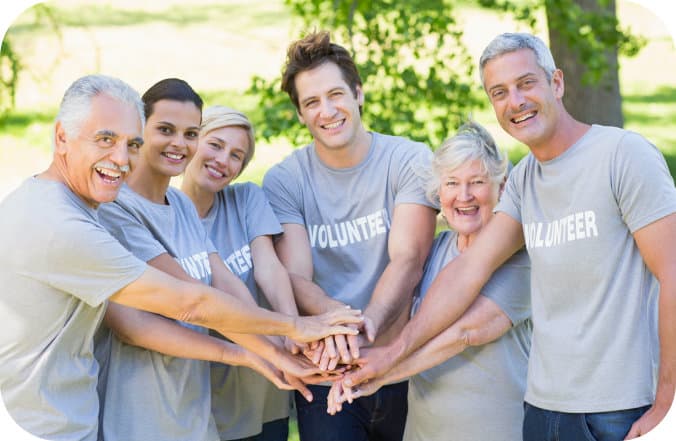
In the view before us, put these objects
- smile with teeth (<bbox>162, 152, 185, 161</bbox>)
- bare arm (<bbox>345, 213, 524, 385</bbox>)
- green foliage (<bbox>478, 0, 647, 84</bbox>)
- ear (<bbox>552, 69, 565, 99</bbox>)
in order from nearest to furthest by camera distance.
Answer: ear (<bbox>552, 69, 565, 99</bbox>) < bare arm (<bbox>345, 213, 524, 385</bbox>) < smile with teeth (<bbox>162, 152, 185, 161</bbox>) < green foliage (<bbox>478, 0, 647, 84</bbox>)

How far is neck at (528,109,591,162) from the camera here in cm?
343

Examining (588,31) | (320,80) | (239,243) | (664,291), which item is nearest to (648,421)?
(664,291)

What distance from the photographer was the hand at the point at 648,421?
10.3ft

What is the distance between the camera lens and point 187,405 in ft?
12.2

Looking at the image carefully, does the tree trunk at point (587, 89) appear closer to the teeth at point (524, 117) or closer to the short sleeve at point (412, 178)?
the short sleeve at point (412, 178)

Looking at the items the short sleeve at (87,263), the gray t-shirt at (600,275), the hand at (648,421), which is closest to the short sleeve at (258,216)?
the short sleeve at (87,263)

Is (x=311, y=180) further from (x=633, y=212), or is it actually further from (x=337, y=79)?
(x=633, y=212)

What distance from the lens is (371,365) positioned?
13.2ft

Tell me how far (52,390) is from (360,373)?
1294 mm

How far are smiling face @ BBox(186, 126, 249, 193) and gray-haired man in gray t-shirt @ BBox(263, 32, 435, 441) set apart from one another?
0.25m

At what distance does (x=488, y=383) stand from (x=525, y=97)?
115 cm

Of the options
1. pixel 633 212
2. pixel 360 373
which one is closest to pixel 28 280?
pixel 360 373

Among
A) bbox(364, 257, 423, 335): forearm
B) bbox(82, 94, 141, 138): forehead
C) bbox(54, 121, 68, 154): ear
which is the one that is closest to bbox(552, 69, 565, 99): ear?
bbox(364, 257, 423, 335): forearm

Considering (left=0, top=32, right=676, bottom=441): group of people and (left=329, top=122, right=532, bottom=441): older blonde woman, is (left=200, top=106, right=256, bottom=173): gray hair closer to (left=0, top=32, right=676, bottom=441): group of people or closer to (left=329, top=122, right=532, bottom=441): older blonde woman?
(left=0, top=32, right=676, bottom=441): group of people
